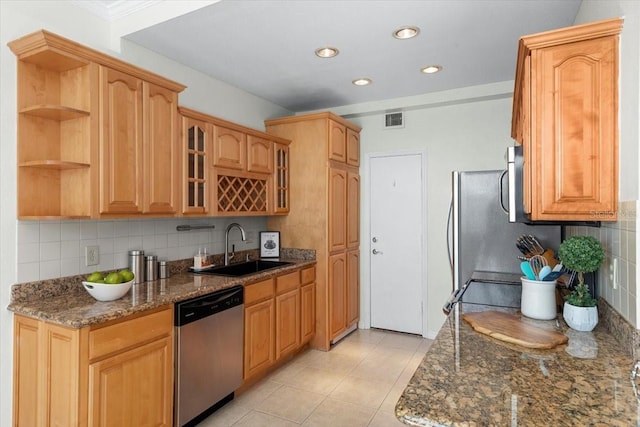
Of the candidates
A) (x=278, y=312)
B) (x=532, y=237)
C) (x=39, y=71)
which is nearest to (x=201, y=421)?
(x=278, y=312)

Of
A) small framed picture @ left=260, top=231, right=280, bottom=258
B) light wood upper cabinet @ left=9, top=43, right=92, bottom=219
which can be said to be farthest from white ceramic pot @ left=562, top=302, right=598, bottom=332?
small framed picture @ left=260, top=231, right=280, bottom=258

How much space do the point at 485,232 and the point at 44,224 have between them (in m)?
2.89

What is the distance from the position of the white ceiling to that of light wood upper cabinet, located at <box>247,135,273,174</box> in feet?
1.87

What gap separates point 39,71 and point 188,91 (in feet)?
3.72

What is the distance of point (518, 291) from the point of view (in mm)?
2111

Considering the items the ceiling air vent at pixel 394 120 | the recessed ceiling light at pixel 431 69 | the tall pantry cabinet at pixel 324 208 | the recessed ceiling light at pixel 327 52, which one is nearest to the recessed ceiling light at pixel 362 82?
the tall pantry cabinet at pixel 324 208

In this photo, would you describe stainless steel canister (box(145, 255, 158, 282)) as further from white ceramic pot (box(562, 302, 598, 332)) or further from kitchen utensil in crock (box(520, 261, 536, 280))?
white ceramic pot (box(562, 302, 598, 332))

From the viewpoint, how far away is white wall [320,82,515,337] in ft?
12.2

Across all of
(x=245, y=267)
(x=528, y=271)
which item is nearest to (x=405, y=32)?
(x=528, y=271)

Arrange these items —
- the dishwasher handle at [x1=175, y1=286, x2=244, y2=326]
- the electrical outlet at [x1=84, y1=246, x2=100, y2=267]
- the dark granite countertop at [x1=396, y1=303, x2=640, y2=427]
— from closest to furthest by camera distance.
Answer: the dark granite countertop at [x1=396, y1=303, x2=640, y2=427] → the dishwasher handle at [x1=175, y1=286, x2=244, y2=326] → the electrical outlet at [x1=84, y1=246, x2=100, y2=267]

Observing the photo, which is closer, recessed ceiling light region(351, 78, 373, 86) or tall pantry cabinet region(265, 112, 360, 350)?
recessed ceiling light region(351, 78, 373, 86)

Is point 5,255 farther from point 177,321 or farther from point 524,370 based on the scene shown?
point 524,370

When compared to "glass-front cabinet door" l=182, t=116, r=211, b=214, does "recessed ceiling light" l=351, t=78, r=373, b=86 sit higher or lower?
higher

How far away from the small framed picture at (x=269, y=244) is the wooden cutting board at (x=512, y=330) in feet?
7.77
